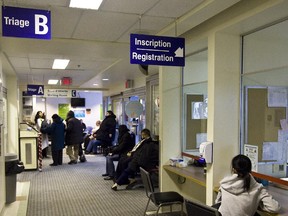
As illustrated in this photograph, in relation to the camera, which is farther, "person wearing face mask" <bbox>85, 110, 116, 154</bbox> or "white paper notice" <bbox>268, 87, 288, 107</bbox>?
"person wearing face mask" <bbox>85, 110, 116, 154</bbox>

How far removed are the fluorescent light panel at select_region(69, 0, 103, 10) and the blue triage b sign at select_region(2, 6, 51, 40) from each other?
259mm

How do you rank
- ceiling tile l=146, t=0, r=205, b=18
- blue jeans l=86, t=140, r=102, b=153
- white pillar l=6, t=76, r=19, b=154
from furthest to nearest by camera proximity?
blue jeans l=86, t=140, r=102, b=153
white pillar l=6, t=76, r=19, b=154
ceiling tile l=146, t=0, r=205, b=18

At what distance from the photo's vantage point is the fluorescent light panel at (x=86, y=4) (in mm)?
2797

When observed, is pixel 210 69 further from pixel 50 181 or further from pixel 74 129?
pixel 74 129

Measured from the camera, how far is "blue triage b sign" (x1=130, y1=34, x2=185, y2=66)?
3148 mm

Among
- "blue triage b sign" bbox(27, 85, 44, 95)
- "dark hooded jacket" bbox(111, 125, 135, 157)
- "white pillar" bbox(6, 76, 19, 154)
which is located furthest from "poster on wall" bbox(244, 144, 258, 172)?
"blue triage b sign" bbox(27, 85, 44, 95)

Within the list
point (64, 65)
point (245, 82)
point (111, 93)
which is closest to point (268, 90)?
point (245, 82)

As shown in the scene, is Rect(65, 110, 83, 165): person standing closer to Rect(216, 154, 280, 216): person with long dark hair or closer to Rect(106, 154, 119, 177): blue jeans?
Rect(106, 154, 119, 177): blue jeans

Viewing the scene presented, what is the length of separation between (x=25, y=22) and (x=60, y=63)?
368cm

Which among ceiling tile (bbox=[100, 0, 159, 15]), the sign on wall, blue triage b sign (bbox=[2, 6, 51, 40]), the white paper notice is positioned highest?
ceiling tile (bbox=[100, 0, 159, 15])

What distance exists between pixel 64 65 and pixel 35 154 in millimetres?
2374

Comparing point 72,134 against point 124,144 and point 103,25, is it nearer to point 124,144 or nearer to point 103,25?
point 124,144

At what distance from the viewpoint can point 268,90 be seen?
3.36m


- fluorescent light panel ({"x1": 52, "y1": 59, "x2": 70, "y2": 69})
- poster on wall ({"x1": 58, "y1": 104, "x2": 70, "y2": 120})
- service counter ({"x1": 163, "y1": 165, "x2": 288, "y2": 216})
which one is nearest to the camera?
service counter ({"x1": 163, "y1": 165, "x2": 288, "y2": 216})
